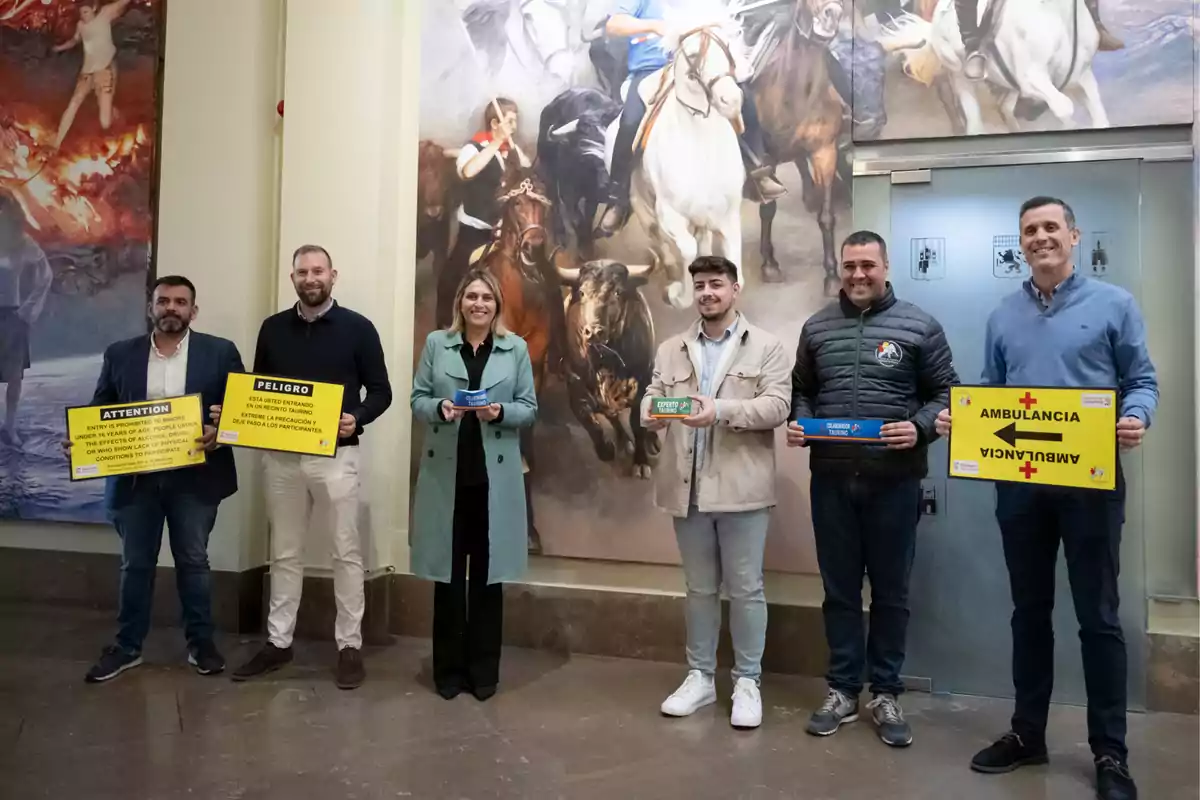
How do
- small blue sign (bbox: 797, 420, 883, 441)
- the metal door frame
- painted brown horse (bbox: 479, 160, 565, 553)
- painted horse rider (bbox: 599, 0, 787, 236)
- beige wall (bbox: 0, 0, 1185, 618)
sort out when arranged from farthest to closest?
beige wall (bbox: 0, 0, 1185, 618)
painted brown horse (bbox: 479, 160, 565, 553)
painted horse rider (bbox: 599, 0, 787, 236)
the metal door frame
small blue sign (bbox: 797, 420, 883, 441)

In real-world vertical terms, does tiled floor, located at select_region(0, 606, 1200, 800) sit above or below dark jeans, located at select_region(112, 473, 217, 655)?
below

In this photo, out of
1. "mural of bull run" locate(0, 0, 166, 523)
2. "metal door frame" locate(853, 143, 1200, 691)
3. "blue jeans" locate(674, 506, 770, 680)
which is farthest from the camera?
"mural of bull run" locate(0, 0, 166, 523)

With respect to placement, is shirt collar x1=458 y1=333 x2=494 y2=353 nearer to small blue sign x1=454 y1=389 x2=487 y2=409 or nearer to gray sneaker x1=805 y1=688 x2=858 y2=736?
small blue sign x1=454 y1=389 x2=487 y2=409

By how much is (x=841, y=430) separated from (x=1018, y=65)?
1900mm

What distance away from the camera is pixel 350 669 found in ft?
11.7

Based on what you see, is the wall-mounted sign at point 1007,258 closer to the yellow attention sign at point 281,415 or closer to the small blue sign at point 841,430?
the small blue sign at point 841,430

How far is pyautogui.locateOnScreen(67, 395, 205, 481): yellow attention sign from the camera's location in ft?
11.6

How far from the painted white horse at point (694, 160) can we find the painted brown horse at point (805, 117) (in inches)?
5.4

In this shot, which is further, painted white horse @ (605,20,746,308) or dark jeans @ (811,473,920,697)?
painted white horse @ (605,20,746,308)

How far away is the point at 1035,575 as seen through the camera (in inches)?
108

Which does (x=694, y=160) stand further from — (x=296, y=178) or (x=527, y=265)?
(x=296, y=178)

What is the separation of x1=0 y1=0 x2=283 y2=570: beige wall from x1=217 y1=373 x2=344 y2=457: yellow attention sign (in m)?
0.96

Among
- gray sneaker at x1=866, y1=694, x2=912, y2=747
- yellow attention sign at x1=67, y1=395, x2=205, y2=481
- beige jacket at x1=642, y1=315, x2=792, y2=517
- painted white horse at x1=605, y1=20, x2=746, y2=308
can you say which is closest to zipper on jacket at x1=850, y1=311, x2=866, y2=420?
beige jacket at x1=642, y1=315, x2=792, y2=517

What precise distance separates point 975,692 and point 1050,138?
Answer: 240cm
